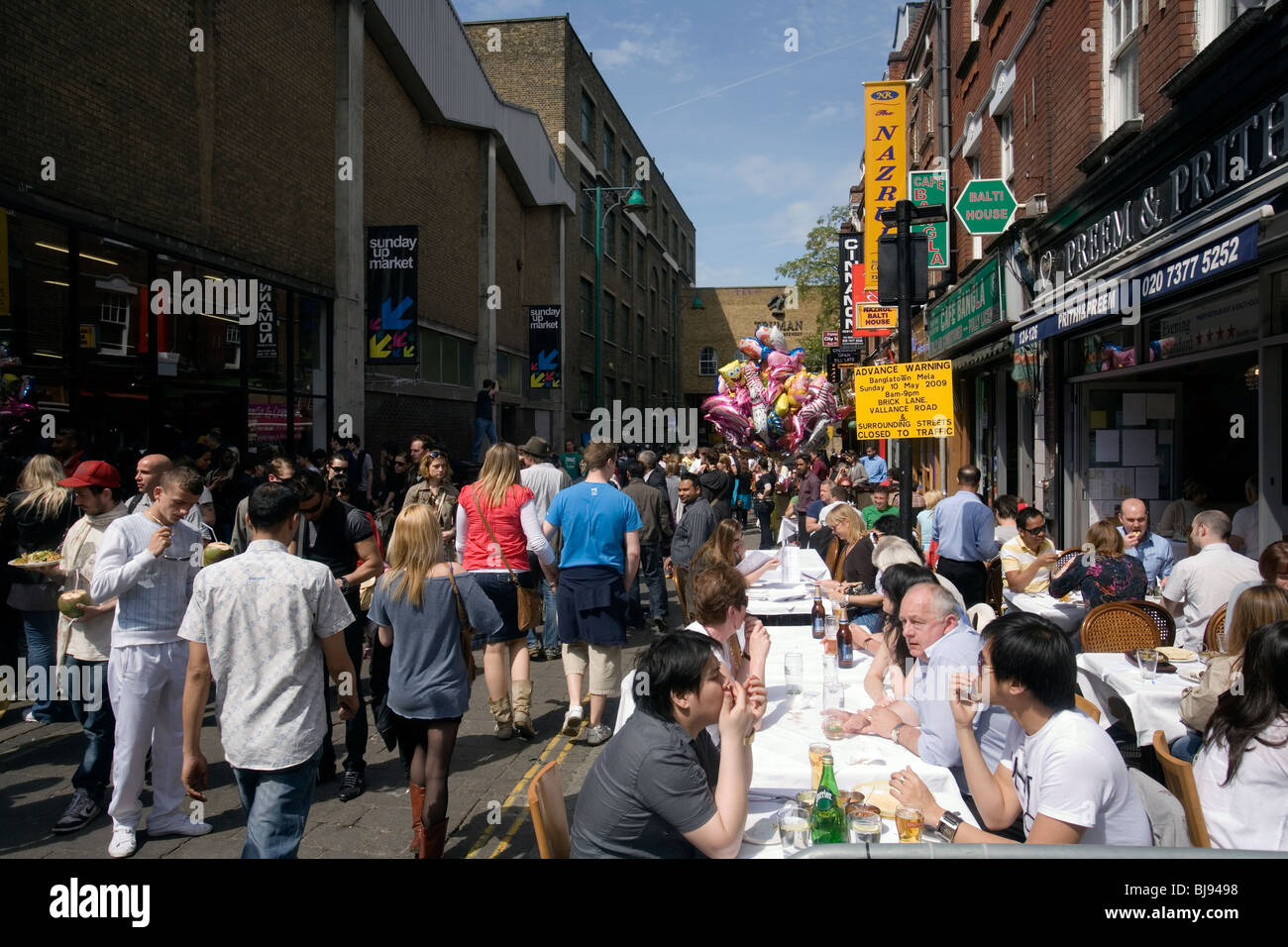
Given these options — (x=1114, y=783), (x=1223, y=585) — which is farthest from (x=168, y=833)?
(x=1223, y=585)

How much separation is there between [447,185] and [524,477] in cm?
1419

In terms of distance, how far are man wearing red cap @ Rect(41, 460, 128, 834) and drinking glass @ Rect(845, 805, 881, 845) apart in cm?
387

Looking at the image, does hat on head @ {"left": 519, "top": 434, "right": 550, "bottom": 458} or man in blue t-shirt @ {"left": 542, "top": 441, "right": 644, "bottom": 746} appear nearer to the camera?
man in blue t-shirt @ {"left": 542, "top": 441, "right": 644, "bottom": 746}

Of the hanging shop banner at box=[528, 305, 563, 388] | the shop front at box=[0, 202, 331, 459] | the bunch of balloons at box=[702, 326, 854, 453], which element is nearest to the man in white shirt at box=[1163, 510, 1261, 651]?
the shop front at box=[0, 202, 331, 459]

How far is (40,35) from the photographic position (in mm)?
8602

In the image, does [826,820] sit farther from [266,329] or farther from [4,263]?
[266,329]

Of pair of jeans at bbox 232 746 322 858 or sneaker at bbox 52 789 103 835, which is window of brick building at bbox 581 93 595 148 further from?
pair of jeans at bbox 232 746 322 858

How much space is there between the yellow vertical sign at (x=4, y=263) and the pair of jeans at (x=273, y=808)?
7489 millimetres

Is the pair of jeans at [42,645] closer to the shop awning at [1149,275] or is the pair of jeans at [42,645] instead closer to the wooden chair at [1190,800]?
the wooden chair at [1190,800]

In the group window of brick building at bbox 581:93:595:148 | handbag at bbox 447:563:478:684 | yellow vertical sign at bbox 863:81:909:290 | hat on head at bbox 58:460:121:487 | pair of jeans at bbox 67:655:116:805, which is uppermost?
window of brick building at bbox 581:93:595:148

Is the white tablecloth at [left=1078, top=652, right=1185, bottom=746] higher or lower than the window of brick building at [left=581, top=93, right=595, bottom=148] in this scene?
lower

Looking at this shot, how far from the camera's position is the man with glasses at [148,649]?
4.11m

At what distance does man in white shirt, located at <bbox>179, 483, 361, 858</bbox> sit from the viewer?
3148 millimetres

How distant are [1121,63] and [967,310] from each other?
219 inches
